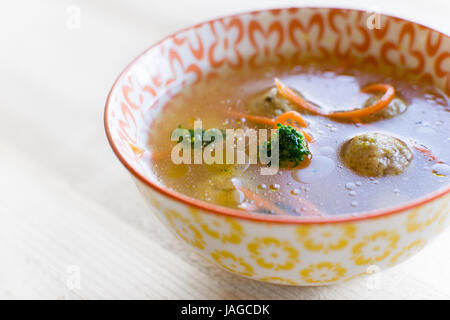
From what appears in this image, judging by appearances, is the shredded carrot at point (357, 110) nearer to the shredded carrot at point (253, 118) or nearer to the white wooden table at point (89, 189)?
the shredded carrot at point (253, 118)

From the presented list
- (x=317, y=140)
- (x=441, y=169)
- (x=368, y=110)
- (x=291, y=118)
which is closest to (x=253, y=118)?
(x=291, y=118)

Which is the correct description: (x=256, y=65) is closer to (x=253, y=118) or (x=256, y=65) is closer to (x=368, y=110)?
(x=253, y=118)

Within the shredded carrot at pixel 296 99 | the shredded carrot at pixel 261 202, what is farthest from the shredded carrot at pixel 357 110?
the shredded carrot at pixel 261 202

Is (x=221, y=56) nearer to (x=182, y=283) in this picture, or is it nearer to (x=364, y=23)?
(x=364, y=23)

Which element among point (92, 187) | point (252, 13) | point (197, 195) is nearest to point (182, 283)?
point (197, 195)

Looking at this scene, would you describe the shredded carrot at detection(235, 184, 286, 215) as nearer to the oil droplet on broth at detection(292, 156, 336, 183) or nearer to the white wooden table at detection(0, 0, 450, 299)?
the oil droplet on broth at detection(292, 156, 336, 183)
